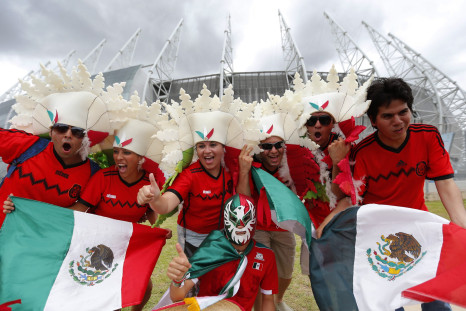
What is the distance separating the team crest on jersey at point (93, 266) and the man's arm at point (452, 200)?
10.2 feet

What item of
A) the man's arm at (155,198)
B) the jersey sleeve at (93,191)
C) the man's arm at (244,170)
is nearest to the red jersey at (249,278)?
the man's arm at (244,170)

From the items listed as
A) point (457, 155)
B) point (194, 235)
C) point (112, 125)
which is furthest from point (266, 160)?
point (457, 155)

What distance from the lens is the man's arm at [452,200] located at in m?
2.19

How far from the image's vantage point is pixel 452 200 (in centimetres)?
230

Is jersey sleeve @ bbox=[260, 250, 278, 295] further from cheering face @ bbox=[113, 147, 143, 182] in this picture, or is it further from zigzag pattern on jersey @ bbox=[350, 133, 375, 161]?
cheering face @ bbox=[113, 147, 143, 182]

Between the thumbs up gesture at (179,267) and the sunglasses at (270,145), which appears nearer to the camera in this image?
the thumbs up gesture at (179,267)

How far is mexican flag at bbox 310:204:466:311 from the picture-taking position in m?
1.92

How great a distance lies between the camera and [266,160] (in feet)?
10.2

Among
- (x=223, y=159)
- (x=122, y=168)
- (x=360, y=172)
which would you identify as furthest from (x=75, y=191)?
(x=360, y=172)

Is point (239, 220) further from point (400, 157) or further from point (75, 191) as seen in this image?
point (75, 191)

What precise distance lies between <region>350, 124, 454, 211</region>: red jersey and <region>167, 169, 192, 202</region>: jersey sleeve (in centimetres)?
166

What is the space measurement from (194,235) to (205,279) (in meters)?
0.54

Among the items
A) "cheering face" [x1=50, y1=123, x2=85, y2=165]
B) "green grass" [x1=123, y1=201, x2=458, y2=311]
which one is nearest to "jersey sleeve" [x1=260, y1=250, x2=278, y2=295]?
"green grass" [x1=123, y1=201, x2=458, y2=311]

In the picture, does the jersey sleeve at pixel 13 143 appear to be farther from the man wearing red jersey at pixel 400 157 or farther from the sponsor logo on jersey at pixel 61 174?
the man wearing red jersey at pixel 400 157
